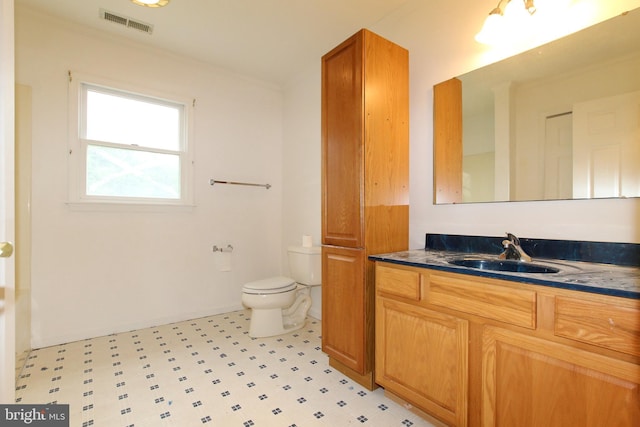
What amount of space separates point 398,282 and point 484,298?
17.1 inches

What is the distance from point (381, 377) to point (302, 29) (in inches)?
102

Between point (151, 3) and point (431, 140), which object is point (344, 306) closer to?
point (431, 140)

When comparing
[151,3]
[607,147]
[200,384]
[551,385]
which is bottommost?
[200,384]

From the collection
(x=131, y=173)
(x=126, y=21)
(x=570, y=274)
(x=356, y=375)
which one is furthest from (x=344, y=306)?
(x=126, y=21)

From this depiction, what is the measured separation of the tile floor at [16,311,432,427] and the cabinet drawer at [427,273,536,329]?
68cm

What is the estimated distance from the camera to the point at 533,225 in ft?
5.31

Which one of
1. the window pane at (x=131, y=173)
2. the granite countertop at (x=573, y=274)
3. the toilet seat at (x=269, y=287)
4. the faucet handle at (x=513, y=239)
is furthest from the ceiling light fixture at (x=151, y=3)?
the faucet handle at (x=513, y=239)

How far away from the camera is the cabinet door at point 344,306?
1.84 m

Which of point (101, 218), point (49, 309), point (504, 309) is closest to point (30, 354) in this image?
point (49, 309)

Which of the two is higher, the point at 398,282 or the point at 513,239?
the point at 513,239

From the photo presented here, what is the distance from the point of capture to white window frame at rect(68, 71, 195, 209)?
2.48 meters

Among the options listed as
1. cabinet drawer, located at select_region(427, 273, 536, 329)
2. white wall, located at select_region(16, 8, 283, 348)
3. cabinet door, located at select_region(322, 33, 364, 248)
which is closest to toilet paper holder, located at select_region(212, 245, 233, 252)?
white wall, located at select_region(16, 8, 283, 348)

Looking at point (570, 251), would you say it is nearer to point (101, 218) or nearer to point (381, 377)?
point (381, 377)

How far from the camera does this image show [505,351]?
1.19m
